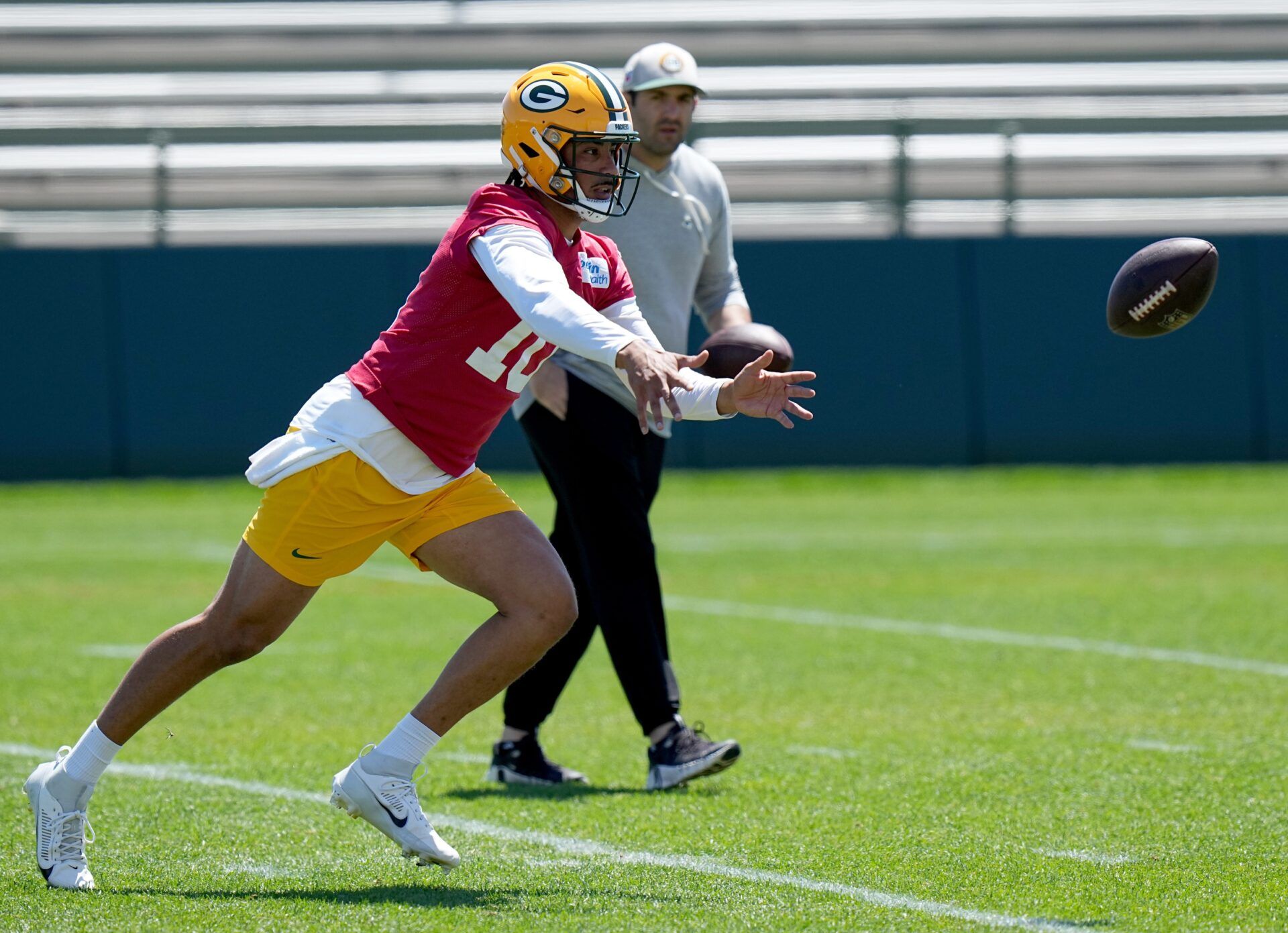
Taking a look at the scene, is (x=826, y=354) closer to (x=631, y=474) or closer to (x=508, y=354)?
(x=631, y=474)

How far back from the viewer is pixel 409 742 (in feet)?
12.5

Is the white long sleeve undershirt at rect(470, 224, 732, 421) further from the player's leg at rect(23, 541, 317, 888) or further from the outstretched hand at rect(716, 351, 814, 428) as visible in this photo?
the player's leg at rect(23, 541, 317, 888)

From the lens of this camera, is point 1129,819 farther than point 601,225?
No

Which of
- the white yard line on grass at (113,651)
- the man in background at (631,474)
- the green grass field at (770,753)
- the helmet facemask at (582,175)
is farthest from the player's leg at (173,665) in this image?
the white yard line on grass at (113,651)

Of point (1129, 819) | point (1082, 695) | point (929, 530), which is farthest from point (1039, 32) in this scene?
point (1129, 819)

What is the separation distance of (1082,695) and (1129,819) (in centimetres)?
191

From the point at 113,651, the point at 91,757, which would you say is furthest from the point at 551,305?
the point at 113,651

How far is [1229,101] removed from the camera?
63.5ft

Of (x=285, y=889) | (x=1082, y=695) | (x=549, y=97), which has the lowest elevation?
(x=1082, y=695)

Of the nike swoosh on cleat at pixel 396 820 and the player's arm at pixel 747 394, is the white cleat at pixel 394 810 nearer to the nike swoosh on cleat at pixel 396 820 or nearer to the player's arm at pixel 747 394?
the nike swoosh on cleat at pixel 396 820

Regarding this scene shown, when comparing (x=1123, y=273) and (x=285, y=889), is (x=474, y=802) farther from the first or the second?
(x=1123, y=273)

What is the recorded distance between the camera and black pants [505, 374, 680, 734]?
4949 millimetres

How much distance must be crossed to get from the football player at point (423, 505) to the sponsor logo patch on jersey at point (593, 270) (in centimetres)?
1

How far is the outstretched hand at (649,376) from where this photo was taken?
11.0 ft
